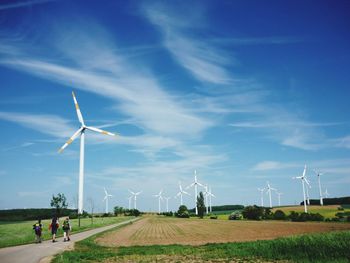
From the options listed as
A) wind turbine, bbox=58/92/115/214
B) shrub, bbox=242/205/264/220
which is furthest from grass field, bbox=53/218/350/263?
shrub, bbox=242/205/264/220

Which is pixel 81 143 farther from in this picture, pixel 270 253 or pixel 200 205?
pixel 200 205

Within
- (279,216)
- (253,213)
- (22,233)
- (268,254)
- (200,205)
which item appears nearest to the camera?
(268,254)

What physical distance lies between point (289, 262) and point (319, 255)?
2351 mm

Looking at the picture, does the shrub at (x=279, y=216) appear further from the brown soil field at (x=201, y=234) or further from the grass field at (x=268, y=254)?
the grass field at (x=268, y=254)

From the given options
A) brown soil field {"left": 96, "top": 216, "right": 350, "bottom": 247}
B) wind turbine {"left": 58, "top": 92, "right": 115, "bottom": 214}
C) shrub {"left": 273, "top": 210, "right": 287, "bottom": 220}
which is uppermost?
wind turbine {"left": 58, "top": 92, "right": 115, "bottom": 214}

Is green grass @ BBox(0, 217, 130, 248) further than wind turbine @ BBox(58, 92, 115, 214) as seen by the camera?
No

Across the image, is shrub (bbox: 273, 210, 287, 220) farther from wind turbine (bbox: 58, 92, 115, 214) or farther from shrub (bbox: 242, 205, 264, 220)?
wind turbine (bbox: 58, 92, 115, 214)

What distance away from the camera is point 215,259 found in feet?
69.2

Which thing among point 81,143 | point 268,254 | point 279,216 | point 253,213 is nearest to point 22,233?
point 81,143

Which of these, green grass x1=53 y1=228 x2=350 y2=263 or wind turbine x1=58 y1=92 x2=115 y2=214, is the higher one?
wind turbine x1=58 y1=92 x2=115 y2=214

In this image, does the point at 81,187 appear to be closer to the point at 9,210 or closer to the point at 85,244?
the point at 85,244

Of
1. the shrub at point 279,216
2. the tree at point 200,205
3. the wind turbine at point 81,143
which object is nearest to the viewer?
the wind turbine at point 81,143

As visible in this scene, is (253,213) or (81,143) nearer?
(81,143)

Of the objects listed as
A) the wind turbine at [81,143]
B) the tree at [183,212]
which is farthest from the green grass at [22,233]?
the tree at [183,212]
